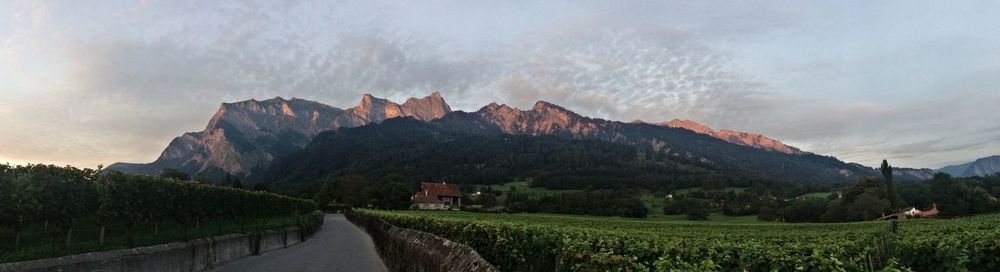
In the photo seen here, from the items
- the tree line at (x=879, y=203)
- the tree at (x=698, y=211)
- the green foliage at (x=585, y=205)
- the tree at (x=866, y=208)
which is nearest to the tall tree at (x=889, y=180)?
the tree line at (x=879, y=203)

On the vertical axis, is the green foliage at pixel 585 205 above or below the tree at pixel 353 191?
below

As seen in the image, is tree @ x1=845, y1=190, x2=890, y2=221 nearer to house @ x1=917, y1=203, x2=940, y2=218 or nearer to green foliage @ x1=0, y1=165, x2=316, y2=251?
house @ x1=917, y1=203, x2=940, y2=218

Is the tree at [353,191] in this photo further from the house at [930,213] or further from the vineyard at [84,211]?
the vineyard at [84,211]

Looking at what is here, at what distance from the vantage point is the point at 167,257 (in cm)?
1778

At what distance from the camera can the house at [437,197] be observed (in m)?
152

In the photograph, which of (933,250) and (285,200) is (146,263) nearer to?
(933,250)

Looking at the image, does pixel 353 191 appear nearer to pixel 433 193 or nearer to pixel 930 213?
pixel 433 193

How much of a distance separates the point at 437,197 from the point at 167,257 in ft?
467

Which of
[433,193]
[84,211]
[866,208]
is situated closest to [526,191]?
[433,193]

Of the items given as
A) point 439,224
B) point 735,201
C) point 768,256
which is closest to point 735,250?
point 768,256

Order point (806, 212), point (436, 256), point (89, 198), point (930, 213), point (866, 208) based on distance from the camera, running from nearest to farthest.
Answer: point (436, 256), point (89, 198), point (866, 208), point (930, 213), point (806, 212)

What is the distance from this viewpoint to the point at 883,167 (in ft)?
301

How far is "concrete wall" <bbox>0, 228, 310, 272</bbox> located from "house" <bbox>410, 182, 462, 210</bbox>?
118827 millimetres

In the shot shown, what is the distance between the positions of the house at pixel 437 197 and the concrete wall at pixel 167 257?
119 m
